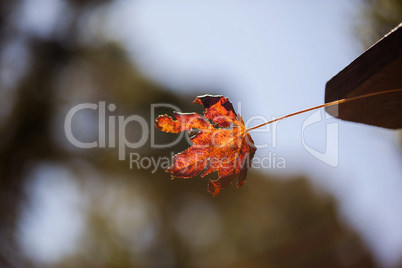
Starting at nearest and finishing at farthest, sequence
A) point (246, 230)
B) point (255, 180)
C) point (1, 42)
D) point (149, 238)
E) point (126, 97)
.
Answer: point (1, 42) < point (126, 97) < point (149, 238) < point (255, 180) < point (246, 230)

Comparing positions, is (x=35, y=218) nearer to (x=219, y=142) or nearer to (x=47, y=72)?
(x=47, y=72)

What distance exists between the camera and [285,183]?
429 inches

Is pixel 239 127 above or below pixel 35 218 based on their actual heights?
above

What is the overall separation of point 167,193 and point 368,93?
6844 mm

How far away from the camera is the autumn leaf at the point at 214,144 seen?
0.55m

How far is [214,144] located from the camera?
2.06 feet

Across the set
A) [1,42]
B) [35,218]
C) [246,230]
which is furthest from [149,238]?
[1,42]

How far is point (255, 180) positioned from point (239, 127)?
28.8ft

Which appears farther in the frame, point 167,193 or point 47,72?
point 167,193

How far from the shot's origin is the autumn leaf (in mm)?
550

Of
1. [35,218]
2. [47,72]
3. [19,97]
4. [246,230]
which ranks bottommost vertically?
[246,230]

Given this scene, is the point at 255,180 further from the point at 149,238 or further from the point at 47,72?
the point at 47,72

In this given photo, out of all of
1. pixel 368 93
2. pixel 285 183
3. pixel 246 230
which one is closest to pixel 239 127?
pixel 368 93

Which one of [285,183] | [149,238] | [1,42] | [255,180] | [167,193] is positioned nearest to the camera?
[1,42]
